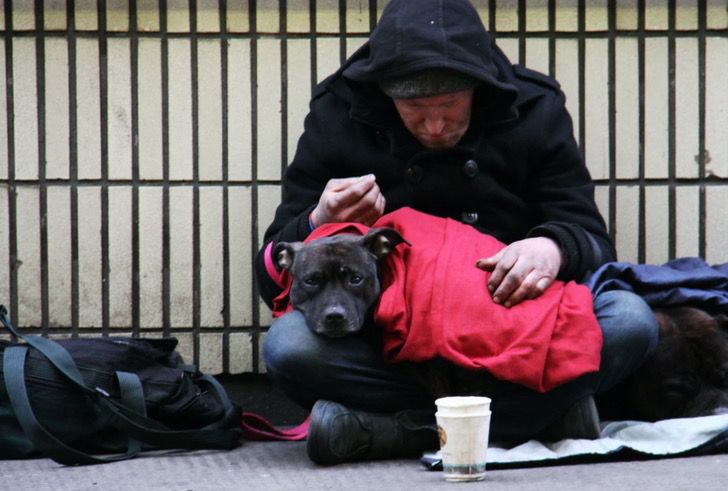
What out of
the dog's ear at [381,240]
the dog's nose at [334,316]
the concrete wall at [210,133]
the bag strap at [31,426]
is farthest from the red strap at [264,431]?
the dog's ear at [381,240]

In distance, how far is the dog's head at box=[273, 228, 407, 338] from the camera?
3.58 meters

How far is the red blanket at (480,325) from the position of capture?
3.45 metres

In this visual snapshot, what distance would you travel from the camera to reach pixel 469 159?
3.93 m

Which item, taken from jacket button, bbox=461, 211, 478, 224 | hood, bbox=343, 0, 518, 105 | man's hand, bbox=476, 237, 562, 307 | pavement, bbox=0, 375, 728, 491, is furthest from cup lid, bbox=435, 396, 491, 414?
hood, bbox=343, 0, 518, 105

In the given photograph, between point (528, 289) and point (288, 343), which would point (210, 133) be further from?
point (528, 289)

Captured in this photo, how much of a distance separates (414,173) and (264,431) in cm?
93

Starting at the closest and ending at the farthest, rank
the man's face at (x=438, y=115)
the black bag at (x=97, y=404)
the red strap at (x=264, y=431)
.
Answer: the black bag at (x=97, y=404) → the man's face at (x=438, y=115) → the red strap at (x=264, y=431)

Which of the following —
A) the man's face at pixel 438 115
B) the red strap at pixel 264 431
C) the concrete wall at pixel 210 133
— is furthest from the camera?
the concrete wall at pixel 210 133

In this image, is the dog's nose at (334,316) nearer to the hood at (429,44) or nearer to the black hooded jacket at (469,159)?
the black hooded jacket at (469,159)

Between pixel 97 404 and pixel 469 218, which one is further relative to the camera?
pixel 469 218

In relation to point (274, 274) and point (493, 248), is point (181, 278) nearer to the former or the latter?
point (274, 274)

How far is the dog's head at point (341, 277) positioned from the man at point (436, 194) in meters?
0.07

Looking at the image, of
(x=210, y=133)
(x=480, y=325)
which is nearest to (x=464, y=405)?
(x=480, y=325)

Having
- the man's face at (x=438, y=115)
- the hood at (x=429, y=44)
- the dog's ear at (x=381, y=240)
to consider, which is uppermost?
the hood at (x=429, y=44)
